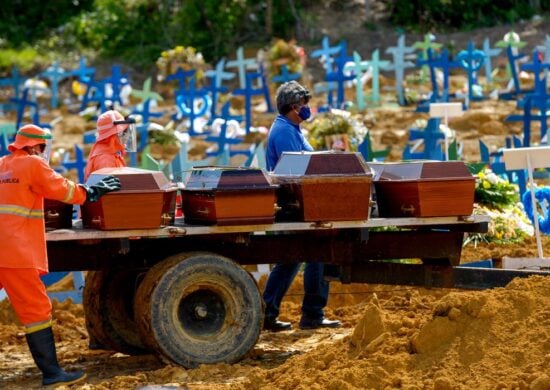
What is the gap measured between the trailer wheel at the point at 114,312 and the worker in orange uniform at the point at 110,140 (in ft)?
2.40

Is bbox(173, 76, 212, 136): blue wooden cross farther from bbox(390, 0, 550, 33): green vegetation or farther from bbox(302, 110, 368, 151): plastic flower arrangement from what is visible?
bbox(390, 0, 550, 33): green vegetation

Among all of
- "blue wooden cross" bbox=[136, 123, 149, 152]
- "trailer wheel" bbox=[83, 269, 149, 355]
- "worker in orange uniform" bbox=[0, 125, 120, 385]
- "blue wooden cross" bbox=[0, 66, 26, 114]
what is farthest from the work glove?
"blue wooden cross" bbox=[0, 66, 26, 114]

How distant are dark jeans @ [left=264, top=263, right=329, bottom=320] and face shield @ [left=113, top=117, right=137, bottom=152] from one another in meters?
1.40

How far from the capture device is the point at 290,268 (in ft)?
33.4

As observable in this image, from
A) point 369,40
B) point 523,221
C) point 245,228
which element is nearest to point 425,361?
point 245,228

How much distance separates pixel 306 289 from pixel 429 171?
1.89m

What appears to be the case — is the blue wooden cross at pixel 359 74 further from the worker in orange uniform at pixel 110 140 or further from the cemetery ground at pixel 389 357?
the worker in orange uniform at pixel 110 140

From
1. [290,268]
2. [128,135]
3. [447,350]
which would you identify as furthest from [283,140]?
[447,350]

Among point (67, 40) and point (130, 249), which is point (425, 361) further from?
point (67, 40)

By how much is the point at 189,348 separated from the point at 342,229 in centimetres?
126

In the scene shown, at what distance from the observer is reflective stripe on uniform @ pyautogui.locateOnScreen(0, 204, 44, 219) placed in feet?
26.7

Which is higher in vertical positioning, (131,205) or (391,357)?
(131,205)

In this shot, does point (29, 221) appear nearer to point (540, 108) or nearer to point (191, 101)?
point (540, 108)

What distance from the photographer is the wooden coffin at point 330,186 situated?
8.69 m
